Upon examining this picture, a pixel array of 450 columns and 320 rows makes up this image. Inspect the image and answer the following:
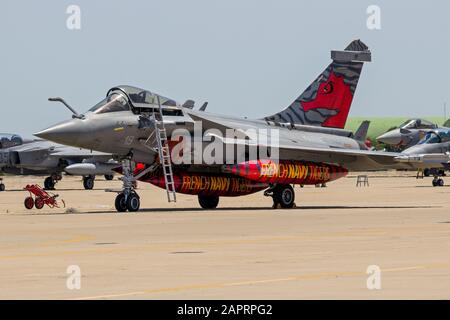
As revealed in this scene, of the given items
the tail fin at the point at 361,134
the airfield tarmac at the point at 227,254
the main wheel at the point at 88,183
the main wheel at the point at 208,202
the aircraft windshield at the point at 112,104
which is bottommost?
the main wheel at the point at 88,183

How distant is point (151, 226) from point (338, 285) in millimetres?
11560

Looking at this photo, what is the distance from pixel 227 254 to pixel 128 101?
47.0 feet

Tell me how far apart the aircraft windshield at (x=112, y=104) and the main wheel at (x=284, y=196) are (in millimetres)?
5454

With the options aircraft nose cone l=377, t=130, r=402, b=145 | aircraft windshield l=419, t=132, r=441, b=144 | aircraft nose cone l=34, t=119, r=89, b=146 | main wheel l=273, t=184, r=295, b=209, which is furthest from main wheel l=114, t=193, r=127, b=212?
aircraft nose cone l=377, t=130, r=402, b=145

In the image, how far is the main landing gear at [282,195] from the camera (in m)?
32.6

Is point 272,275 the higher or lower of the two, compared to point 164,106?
lower

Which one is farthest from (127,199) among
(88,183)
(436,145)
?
(436,145)

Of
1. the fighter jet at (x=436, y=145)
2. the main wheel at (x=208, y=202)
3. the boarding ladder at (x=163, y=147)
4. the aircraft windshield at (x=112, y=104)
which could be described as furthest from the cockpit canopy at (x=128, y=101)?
the fighter jet at (x=436, y=145)

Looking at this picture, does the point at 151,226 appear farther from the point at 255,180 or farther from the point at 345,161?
the point at 345,161

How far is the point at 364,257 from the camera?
607 inches

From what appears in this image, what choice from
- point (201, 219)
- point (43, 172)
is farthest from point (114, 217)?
point (43, 172)

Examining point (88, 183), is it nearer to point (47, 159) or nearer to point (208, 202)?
point (47, 159)

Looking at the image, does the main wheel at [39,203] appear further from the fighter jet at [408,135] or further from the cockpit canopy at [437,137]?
the fighter jet at [408,135]

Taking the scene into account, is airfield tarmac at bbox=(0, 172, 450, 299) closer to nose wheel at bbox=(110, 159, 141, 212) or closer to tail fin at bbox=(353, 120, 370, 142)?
nose wheel at bbox=(110, 159, 141, 212)
